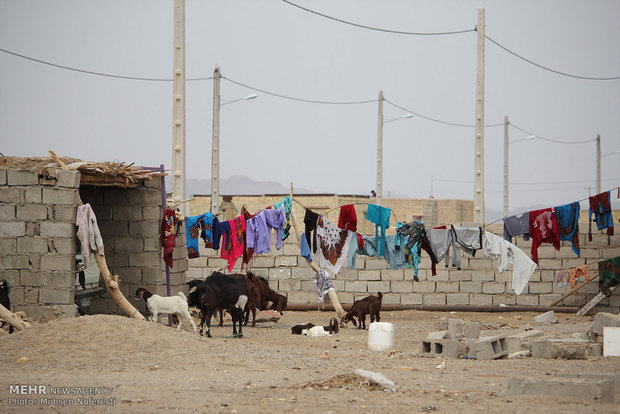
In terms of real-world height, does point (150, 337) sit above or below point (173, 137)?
below

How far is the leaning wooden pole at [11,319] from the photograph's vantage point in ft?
42.3

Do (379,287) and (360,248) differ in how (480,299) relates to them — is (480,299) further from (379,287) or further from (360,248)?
(360,248)

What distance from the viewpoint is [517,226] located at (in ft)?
62.6

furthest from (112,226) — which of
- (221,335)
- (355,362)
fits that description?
(355,362)

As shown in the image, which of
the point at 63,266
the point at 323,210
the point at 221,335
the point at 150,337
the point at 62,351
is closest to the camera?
the point at 62,351

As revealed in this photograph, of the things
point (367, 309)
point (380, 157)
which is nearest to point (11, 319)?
point (367, 309)

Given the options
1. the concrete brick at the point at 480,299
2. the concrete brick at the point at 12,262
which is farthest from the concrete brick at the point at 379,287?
the concrete brick at the point at 12,262

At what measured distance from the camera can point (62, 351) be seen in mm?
11430

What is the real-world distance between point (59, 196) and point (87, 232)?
29.4 inches

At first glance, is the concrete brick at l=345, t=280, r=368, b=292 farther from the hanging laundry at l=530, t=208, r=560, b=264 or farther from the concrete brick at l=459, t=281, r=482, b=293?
the hanging laundry at l=530, t=208, r=560, b=264

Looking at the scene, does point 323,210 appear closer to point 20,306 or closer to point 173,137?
point 173,137

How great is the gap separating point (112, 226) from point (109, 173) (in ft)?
6.95

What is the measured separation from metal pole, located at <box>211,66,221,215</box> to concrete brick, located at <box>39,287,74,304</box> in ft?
40.5

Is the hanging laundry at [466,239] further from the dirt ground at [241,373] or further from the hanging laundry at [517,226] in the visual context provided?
the dirt ground at [241,373]
